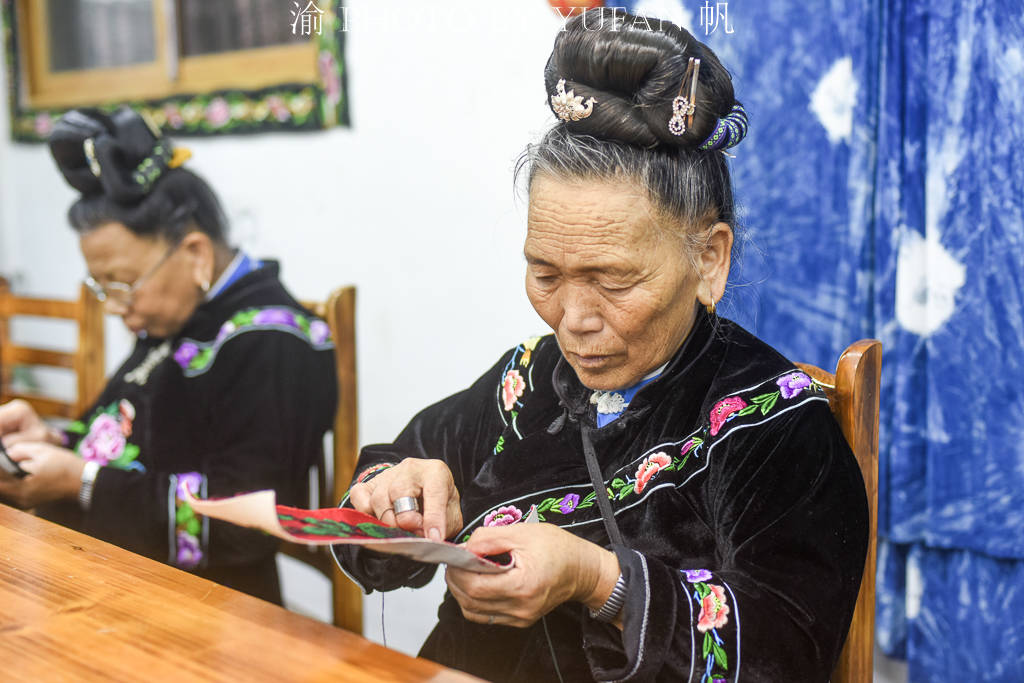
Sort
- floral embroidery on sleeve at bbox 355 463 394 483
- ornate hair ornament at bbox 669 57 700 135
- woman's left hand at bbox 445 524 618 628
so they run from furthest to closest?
floral embroidery on sleeve at bbox 355 463 394 483, ornate hair ornament at bbox 669 57 700 135, woman's left hand at bbox 445 524 618 628

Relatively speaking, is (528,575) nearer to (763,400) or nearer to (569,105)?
(763,400)

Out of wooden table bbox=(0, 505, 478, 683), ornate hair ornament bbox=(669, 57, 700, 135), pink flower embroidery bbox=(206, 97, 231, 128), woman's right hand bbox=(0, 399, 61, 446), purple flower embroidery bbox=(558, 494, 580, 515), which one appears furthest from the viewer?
pink flower embroidery bbox=(206, 97, 231, 128)

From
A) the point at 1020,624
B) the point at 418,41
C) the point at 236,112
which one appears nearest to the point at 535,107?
the point at 418,41

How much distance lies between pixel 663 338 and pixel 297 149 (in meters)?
1.51

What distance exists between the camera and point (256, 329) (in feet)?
5.39

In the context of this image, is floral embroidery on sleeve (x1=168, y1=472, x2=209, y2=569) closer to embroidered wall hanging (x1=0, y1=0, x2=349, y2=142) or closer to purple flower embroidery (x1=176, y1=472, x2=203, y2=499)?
purple flower embroidery (x1=176, y1=472, x2=203, y2=499)

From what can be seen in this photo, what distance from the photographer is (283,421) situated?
5.26 ft

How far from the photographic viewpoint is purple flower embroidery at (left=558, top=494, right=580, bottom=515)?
1069mm

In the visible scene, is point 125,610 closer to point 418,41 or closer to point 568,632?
point 568,632

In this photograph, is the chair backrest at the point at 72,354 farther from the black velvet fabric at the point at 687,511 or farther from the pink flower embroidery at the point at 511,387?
the pink flower embroidery at the point at 511,387

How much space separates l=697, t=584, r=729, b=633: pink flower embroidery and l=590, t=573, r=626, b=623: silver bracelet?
8cm

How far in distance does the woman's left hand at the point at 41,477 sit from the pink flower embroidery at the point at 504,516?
0.82 metres

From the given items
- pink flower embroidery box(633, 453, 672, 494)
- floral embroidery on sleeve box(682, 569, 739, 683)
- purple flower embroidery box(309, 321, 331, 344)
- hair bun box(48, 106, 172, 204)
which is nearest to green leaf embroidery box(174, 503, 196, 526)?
purple flower embroidery box(309, 321, 331, 344)

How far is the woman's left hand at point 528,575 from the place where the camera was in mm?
816
